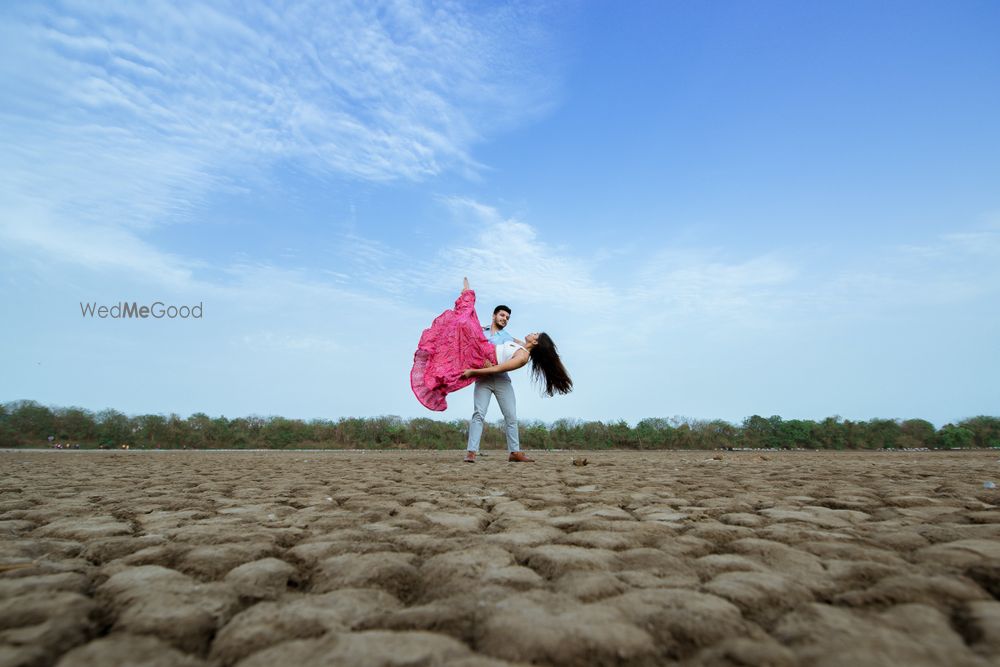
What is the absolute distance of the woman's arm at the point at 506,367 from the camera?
7727 millimetres

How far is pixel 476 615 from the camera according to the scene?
4.90 ft

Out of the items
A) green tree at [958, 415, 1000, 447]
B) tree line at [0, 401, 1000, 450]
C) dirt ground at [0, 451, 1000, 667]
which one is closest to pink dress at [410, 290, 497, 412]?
dirt ground at [0, 451, 1000, 667]

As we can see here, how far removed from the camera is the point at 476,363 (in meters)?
8.16

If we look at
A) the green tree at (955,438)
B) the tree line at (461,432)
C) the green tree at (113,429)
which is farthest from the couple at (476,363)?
the green tree at (955,438)

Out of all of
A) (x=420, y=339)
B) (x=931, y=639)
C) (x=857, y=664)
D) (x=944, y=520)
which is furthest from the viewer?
(x=420, y=339)

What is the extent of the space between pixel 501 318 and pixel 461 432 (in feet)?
31.7

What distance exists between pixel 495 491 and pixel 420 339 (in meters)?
4.74

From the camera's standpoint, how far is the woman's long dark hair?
342 inches

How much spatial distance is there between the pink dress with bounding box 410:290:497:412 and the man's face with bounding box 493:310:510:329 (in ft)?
0.83

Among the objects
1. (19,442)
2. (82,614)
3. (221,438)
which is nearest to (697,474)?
(82,614)

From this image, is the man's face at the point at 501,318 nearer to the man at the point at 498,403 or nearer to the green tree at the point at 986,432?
the man at the point at 498,403

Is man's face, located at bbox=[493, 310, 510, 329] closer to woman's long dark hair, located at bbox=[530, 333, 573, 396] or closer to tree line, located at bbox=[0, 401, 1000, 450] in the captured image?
woman's long dark hair, located at bbox=[530, 333, 573, 396]

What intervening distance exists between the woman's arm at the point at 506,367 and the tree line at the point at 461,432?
30.1 feet

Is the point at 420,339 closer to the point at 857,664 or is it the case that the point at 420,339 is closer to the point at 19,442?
the point at 857,664
